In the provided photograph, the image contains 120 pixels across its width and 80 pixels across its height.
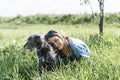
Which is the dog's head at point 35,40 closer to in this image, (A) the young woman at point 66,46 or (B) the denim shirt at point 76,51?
(A) the young woman at point 66,46

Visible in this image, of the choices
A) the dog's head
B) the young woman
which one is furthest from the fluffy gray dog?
the young woman

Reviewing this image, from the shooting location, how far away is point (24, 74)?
21.7 feet

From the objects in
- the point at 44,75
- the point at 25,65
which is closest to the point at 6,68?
the point at 25,65

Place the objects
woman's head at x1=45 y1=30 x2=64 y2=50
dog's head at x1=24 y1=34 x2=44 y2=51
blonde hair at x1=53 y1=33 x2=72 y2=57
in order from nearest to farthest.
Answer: dog's head at x1=24 y1=34 x2=44 y2=51, woman's head at x1=45 y1=30 x2=64 y2=50, blonde hair at x1=53 y1=33 x2=72 y2=57

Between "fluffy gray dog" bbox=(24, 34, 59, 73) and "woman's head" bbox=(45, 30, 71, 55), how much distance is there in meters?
0.09

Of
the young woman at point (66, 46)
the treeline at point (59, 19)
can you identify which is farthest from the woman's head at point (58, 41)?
the treeline at point (59, 19)

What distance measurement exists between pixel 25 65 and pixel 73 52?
40.3 inches

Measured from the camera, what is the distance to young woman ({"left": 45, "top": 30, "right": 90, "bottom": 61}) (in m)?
6.09

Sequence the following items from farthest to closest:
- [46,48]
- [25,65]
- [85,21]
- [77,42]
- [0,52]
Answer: [85,21]
[0,52]
[25,65]
[77,42]
[46,48]

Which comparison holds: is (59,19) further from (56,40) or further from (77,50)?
(56,40)

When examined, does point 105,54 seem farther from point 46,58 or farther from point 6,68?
point 6,68

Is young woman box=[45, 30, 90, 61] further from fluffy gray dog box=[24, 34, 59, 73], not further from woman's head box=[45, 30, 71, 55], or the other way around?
fluffy gray dog box=[24, 34, 59, 73]

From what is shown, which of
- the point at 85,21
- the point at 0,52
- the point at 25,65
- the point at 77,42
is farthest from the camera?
the point at 85,21

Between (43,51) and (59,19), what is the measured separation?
2201 centimetres
